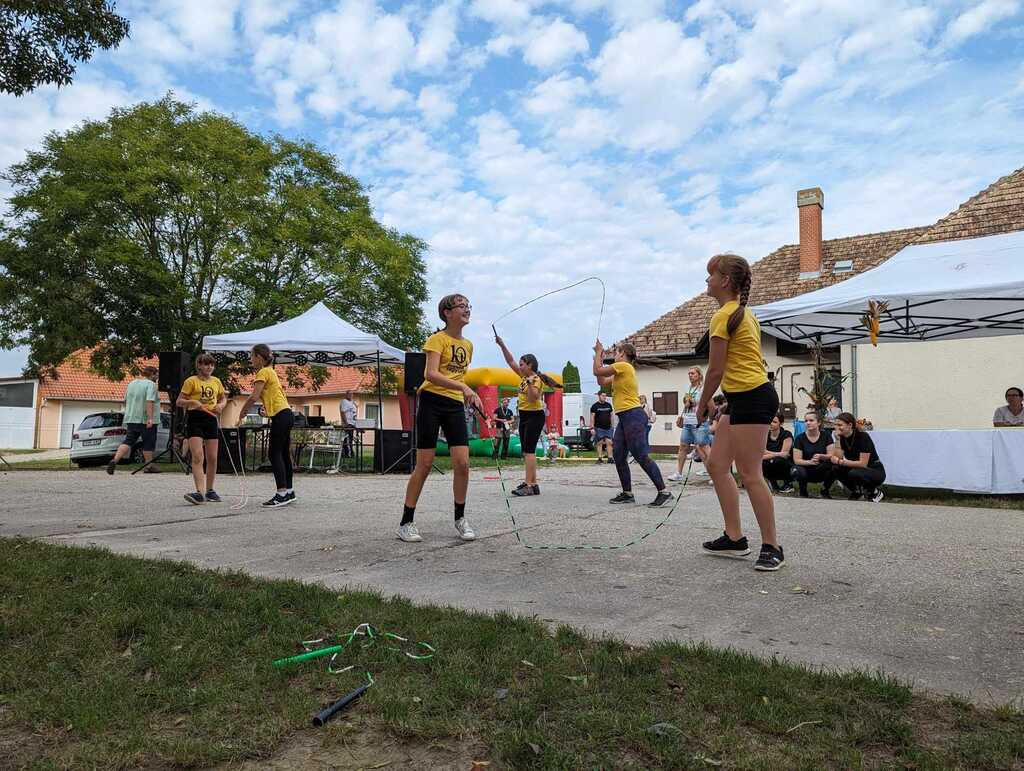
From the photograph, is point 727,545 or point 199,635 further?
point 727,545

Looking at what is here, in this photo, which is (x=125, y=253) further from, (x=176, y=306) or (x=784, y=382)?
(x=784, y=382)

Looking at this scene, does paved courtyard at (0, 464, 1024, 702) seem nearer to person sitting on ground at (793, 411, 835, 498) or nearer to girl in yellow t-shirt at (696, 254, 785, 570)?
girl in yellow t-shirt at (696, 254, 785, 570)

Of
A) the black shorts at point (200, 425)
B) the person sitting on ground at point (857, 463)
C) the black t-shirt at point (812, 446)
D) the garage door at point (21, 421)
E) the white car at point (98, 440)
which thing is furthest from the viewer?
the garage door at point (21, 421)

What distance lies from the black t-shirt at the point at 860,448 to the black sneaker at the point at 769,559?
5117 millimetres

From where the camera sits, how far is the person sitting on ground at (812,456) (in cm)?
892

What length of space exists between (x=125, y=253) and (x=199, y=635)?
52.0 ft

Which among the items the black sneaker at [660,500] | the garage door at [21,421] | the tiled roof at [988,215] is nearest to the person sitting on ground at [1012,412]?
the black sneaker at [660,500]

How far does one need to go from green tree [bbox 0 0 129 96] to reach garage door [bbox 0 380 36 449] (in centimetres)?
3637

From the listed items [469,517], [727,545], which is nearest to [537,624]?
[727,545]

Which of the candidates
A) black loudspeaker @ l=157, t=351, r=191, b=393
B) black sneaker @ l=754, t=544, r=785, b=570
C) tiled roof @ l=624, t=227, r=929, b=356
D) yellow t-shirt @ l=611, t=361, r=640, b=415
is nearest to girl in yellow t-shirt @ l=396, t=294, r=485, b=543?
black sneaker @ l=754, t=544, r=785, b=570

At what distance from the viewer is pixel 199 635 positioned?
118 inches

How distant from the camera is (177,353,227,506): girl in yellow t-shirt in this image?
24.9 feet

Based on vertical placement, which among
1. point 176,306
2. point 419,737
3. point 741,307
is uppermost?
point 176,306

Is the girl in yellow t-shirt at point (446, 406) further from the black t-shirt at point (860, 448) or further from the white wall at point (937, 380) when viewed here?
the white wall at point (937, 380)
